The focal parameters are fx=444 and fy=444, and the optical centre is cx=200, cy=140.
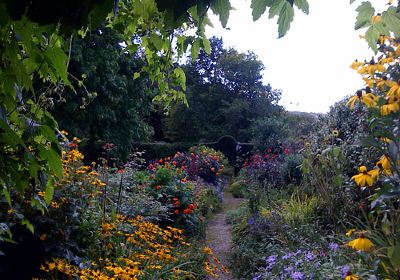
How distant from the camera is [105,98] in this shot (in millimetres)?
13594

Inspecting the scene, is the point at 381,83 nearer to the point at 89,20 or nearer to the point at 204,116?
the point at 89,20

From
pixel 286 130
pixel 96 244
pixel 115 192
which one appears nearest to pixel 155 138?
pixel 286 130

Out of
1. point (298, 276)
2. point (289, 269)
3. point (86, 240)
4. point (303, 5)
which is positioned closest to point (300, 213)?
point (289, 269)

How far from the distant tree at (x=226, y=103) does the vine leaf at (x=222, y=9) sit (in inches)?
699

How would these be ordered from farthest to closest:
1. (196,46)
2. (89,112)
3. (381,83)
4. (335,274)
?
(89,112) < (335,274) < (381,83) < (196,46)

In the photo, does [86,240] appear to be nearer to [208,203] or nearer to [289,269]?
[289,269]

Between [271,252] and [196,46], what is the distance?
11.2 feet

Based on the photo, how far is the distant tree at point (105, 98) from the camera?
1246cm

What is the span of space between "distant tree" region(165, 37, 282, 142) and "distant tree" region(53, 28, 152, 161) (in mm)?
4480

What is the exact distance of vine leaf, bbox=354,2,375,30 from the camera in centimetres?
139

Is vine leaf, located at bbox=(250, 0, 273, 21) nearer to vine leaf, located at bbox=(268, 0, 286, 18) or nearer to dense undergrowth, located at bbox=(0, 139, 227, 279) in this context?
vine leaf, located at bbox=(268, 0, 286, 18)

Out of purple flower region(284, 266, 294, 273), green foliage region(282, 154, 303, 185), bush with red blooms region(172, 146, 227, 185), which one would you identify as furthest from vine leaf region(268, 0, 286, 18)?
bush with red blooms region(172, 146, 227, 185)

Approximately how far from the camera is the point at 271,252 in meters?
4.80

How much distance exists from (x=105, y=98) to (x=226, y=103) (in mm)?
7429
